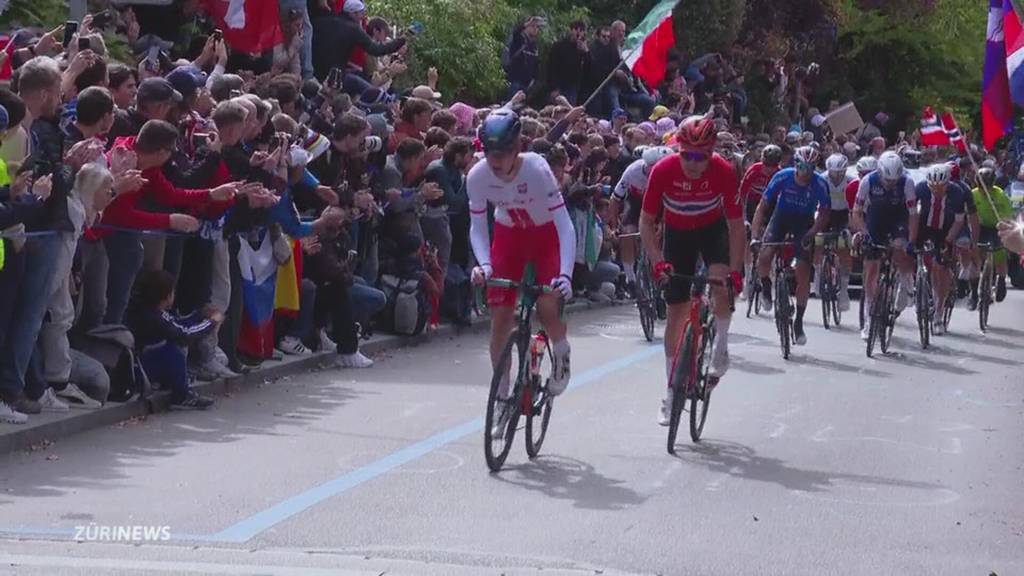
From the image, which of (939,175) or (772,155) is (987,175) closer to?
(939,175)

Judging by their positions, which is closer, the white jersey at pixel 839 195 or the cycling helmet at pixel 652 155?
the cycling helmet at pixel 652 155

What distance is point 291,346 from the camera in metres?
15.0

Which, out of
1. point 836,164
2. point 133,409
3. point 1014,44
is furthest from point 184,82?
point 836,164


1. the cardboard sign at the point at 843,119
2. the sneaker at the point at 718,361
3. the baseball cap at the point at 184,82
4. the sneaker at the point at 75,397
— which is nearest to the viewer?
the sneaker at the point at 75,397

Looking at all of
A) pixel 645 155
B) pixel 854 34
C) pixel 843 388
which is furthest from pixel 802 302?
pixel 854 34

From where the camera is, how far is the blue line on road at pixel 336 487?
858 cm

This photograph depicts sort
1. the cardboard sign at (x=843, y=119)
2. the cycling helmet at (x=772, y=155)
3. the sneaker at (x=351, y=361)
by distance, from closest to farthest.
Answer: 1. the sneaker at (x=351, y=361)
2. the cycling helmet at (x=772, y=155)
3. the cardboard sign at (x=843, y=119)

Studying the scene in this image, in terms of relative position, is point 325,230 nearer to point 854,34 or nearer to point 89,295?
point 89,295

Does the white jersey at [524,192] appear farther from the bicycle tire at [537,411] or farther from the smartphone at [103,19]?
the smartphone at [103,19]

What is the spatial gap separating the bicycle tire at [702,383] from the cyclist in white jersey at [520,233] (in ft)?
3.66

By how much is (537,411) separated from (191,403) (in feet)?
8.78

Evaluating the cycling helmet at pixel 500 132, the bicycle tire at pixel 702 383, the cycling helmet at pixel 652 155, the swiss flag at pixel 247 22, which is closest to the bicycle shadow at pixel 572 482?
the bicycle tire at pixel 702 383

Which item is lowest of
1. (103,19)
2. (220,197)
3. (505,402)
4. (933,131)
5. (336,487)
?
(336,487)

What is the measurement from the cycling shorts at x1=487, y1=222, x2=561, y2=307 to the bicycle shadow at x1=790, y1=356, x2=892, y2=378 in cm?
636
